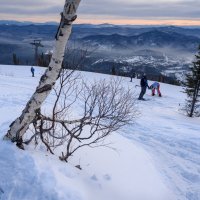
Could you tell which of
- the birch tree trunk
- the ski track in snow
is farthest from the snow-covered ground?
the birch tree trunk

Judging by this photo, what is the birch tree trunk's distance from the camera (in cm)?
507

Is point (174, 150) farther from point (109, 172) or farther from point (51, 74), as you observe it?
point (51, 74)

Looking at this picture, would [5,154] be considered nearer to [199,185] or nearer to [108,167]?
[108,167]

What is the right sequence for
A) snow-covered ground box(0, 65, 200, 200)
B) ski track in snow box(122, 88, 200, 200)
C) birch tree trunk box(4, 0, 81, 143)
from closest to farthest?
birch tree trunk box(4, 0, 81, 143) < snow-covered ground box(0, 65, 200, 200) < ski track in snow box(122, 88, 200, 200)

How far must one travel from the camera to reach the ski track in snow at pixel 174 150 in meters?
8.16

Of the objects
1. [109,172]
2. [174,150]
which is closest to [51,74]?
[109,172]

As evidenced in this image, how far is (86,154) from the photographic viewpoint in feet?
25.2

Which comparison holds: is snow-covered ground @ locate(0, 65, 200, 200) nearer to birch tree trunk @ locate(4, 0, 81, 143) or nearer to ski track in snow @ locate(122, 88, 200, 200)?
ski track in snow @ locate(122, 88, 200, 200)

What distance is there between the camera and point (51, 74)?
18.6 ft

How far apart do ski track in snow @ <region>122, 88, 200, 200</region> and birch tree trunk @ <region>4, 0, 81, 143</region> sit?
3664 mm

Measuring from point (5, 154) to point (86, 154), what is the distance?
2.03 m

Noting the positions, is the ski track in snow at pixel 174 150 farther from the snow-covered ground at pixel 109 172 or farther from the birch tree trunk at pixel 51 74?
the birch tree trunk at pixel 51 74

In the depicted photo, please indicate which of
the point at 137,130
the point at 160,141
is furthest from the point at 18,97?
the point at 160,141

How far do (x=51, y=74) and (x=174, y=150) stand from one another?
20.6 ft
